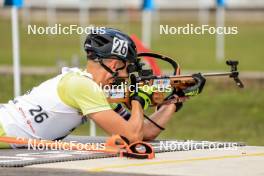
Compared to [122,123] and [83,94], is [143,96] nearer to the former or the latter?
[122,123]

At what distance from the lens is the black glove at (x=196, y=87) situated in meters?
9.46

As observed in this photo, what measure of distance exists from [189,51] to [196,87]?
2778cm

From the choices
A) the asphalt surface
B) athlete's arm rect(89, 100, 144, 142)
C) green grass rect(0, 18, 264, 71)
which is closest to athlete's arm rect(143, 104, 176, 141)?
athlete's arm rect(89, 100, 144, 142)

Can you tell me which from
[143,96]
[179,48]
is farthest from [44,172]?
[179,48]

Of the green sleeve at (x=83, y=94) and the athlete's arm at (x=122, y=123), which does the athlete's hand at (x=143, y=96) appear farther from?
the green sleeve at (x=83, y=94)

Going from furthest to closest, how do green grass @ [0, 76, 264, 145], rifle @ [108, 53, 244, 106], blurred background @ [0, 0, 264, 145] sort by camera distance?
blurred background @ [0, 0, 264, 145]
green grass @ [0, 76, 264, 145]
rifle @ [108, 53, 244, 106]

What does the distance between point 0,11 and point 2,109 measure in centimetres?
5482

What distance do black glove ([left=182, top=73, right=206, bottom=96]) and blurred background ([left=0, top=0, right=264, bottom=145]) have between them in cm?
683

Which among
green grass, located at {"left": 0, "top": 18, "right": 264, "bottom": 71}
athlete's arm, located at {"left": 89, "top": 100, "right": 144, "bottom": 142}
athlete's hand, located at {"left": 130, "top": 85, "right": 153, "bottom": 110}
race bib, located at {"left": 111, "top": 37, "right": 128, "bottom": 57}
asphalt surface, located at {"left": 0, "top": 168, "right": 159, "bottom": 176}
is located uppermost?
green grass, located at {"left": 0, "top": 18, "right": 264, "bottom": 71}

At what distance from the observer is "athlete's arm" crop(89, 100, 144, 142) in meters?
8.98

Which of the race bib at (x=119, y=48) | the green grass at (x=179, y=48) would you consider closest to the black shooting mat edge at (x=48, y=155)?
the race bib at (x=119, y=48)

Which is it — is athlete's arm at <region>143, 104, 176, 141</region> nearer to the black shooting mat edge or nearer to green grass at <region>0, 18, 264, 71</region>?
the black shooting mat edge

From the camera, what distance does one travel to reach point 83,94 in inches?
355

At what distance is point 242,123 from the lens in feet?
62.5
